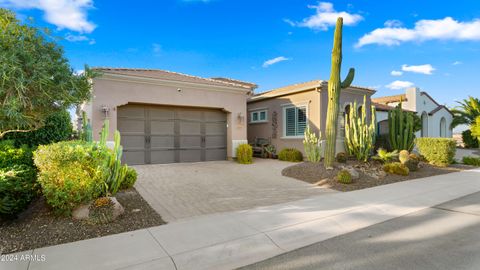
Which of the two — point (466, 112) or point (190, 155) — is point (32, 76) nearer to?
point (190, 155)

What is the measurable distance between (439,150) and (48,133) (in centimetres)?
1587

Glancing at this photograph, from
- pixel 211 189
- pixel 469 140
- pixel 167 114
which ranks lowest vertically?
pixel 211 189

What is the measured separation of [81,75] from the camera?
4746 millimetres

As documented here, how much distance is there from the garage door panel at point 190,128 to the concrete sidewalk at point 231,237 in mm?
7396

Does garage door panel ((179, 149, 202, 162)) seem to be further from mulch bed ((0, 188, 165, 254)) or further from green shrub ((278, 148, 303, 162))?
mulch bed ((0, 188, 165, 254))

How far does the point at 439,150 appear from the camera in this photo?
467 inches

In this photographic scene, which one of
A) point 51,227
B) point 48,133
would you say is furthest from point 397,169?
point 48,133

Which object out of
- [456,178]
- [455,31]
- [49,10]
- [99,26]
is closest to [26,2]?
[49,10]

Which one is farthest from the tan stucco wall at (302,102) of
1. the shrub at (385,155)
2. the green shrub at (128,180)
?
the green shrub at (128,180)

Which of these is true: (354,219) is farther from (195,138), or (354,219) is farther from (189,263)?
(195,138)

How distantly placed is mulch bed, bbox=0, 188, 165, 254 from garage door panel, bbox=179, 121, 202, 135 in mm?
7000

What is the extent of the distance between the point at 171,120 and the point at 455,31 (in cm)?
1395

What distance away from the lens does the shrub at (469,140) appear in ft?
71.5

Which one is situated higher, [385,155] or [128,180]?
[385,155]
